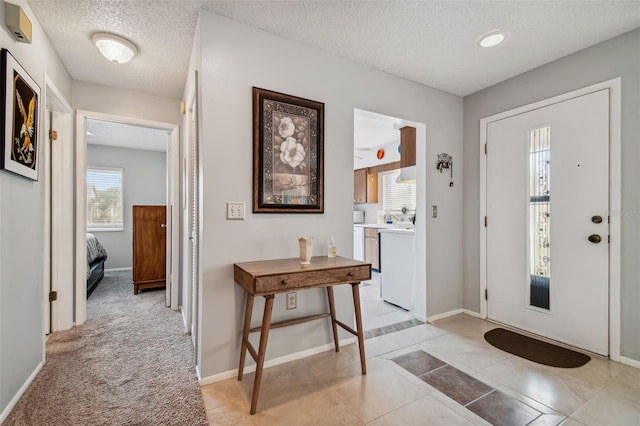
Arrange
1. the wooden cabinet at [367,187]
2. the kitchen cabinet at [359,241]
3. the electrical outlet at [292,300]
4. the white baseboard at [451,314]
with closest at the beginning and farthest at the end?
the electrical outlet at [292,300], the white baseboard at [451,314], the kitchen cabinet at [359,241], the wooden cabinet at [367,187]

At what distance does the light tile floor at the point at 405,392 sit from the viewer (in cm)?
157

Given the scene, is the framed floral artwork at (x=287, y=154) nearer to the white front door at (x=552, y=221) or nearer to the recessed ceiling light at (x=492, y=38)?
the recessed ceiling light at (x=492, y=38)

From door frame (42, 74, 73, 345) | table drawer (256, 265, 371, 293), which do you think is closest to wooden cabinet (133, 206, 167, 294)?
door frame (42, 74, 73, 345)

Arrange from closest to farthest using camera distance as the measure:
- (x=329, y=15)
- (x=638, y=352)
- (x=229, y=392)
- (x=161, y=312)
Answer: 1. (x=229, y=392)
2. (x=329, y=15)
3. (x=638, y=352)
4. (x=161, y=312)

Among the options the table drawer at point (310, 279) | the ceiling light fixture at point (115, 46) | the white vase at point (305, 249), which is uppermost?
the ceiling light fixture at point (115, 46)

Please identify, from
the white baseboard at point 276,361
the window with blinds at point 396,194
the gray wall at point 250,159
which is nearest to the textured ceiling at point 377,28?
the gray wall at point 250,159

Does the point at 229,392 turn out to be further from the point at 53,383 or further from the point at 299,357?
the point at 53,383

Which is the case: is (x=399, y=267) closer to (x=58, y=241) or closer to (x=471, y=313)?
(x=471, y=313)

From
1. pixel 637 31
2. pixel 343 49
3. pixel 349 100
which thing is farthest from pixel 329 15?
pixel 637 31

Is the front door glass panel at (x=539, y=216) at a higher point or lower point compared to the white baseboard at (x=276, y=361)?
higher

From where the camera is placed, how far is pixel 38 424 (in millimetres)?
1513

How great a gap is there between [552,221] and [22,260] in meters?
3.88

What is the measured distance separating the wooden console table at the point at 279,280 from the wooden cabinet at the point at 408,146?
172cm

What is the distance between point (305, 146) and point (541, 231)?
2218 millimetres
